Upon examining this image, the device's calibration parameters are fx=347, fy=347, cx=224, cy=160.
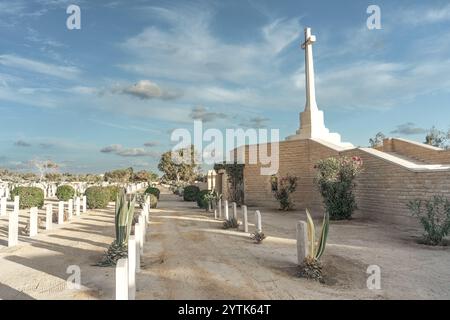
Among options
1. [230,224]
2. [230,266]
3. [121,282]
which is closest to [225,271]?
[230,266]

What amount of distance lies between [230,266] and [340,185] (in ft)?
26.8

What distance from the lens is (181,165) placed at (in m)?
49.3

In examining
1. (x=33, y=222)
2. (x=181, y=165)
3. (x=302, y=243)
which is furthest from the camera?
(x=181, y=165)

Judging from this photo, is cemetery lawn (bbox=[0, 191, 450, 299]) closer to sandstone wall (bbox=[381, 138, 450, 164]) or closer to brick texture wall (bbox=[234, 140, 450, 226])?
brick texture wall (bbox=[234, 140, 450, 226])

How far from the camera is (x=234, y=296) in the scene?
516cm

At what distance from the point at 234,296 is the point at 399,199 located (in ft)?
30.3

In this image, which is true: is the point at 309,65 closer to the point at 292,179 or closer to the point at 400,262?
the point at 292,179

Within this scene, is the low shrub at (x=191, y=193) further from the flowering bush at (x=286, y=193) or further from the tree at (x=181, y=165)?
the tree at (x=181, y=165)

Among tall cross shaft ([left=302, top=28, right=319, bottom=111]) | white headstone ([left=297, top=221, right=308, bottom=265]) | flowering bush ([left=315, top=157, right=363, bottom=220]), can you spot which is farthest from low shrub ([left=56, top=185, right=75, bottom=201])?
white headstone ([left=297, top=221, right=308, bottom=265])

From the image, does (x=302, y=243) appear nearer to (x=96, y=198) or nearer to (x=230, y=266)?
(x=230, y=266)

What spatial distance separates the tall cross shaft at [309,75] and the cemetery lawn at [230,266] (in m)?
Answer: 10.4
